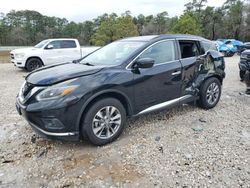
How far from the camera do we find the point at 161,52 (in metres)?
4.39

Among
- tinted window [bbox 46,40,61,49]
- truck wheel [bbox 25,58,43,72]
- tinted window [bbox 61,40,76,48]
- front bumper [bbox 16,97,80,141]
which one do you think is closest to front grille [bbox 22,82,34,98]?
front bumper [bbox 16,97,80,141]

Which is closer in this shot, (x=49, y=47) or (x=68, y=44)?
(x=49, y=47)

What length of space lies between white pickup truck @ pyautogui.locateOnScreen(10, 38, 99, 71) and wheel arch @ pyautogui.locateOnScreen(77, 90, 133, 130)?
7924 millimetres

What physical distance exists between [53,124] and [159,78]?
1.93m

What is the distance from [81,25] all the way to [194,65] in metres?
57.5

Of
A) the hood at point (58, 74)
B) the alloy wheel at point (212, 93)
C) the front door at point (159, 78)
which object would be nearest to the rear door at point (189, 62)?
the front door at point (159, 78)

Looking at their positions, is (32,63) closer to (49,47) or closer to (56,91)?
(49,47)

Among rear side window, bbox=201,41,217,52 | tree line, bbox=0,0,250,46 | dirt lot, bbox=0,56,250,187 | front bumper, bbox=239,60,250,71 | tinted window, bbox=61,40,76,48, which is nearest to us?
dirt lot, bbox=0,56,250,187

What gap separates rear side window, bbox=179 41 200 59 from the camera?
4.74m

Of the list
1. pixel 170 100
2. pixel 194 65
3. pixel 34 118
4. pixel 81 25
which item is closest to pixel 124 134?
pixel 170 100

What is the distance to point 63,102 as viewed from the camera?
3.24 metres

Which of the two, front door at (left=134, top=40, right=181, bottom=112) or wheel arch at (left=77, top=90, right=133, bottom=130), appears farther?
front door at (left=134, top=40, right=181, bottom=112)


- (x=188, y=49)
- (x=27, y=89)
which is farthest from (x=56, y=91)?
(x=188, y=49)

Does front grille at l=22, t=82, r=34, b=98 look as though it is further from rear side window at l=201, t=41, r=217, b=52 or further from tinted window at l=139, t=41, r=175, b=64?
rear side window at l=201, t=41, r=217, b=52
